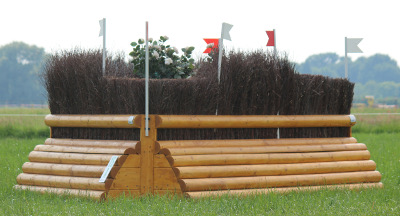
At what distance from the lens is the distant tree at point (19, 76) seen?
58.3m

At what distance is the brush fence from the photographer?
6488 millimetres

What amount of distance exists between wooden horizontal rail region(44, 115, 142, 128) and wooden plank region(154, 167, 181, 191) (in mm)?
686

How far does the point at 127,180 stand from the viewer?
256 inches

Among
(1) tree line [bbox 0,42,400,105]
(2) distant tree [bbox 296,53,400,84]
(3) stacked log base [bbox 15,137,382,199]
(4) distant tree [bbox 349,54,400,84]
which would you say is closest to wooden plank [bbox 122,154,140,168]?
(3) stacked log base [bbox 15,137,382,199]

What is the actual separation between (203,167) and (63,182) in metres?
2.02

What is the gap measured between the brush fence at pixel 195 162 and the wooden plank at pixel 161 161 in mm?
13

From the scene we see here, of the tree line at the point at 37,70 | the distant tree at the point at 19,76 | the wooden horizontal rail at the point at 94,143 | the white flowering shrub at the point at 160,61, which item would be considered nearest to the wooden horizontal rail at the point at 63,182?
the wooden horizontal rail at the point at 94,143

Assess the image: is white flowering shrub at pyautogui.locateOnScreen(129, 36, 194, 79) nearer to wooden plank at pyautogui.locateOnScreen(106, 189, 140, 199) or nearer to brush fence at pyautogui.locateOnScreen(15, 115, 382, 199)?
brush fence at pyautogui.locateOnScreen(15, 115, 382, 199)

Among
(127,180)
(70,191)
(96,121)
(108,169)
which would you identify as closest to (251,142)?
(127,180)

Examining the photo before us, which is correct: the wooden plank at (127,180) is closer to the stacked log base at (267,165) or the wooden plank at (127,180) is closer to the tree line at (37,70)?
the stacked log base at (267,165)

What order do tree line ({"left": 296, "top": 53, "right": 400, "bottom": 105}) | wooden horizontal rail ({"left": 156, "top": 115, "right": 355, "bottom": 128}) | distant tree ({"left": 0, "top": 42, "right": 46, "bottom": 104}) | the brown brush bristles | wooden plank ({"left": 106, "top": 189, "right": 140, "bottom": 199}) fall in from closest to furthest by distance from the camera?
1. wooden plank ({"left": 106, "top": 189, "right": 140, "bottom": 199})
2. wooden horizontal rail ({"left": 156, "top": 115, "right": 355, "bottom": 128})
3. the brown brush bristles
4. distant tree ({"left": 0, "top": 42, "right": 46, "bottom": 104})
5. tree line ({"left": 296, "top": 53, "right": 400, "bottom": 105})

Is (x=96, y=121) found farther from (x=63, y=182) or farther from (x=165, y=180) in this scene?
(x=165, y=180)

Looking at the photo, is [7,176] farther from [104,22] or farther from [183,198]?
[183,198]

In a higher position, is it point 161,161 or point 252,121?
point 252,121
